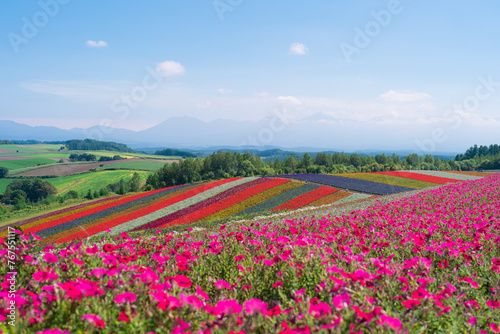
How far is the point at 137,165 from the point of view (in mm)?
122688

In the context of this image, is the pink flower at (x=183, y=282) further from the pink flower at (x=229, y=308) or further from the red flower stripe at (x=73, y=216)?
the red flower stripe at (x=73, y=216)

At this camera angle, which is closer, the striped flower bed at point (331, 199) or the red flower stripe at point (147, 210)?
the red flower stripe at point (147, 210)

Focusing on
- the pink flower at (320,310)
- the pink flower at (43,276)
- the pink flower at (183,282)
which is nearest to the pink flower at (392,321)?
the pink flower at (320,310)

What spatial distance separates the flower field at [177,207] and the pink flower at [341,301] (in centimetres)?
2287

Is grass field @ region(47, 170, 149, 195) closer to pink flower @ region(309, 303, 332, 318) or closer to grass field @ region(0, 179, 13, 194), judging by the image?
grass field @ region(0, 179, 13, 194)

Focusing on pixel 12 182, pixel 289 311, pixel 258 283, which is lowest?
pixel 12 182

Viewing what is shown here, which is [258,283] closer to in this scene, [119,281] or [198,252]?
[198,252]

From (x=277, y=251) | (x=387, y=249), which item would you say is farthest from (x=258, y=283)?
(x=387, y=249)

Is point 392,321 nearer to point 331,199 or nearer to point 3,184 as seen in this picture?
point 331,199

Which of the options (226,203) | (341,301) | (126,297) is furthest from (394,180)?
(126,297)

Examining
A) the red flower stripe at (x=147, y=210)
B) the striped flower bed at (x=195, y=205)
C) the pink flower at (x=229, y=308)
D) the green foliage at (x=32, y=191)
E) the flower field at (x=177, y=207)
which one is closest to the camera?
the pink flower at (x=229, y=308)

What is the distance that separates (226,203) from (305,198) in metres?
8.19

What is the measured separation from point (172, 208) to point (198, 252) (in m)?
26.3

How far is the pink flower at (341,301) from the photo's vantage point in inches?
89.4
